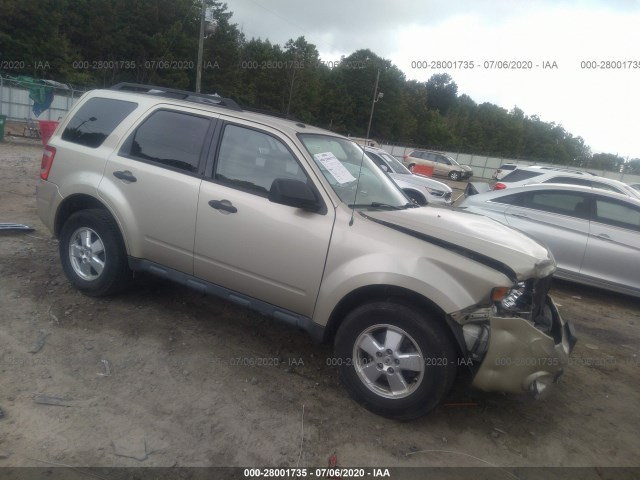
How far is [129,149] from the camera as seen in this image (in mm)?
4371

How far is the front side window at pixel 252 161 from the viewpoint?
3.79 m

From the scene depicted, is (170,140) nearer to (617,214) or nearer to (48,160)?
(48,160)

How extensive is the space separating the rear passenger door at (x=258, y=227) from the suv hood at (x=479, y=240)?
0.52m

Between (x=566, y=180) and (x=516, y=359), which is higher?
(x=566, y=180)

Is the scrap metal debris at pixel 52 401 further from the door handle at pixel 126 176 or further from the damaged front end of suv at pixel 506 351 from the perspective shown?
the damaged front end of suv at pixel 506 351

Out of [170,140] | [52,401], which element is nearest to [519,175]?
[170,140]

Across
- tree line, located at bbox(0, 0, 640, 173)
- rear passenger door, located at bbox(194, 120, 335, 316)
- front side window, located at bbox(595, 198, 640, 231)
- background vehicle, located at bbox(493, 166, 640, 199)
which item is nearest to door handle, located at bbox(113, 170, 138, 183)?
rear passenger door, located at bbox(194, 120, 335, 316)

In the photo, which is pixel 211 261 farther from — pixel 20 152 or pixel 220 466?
pixel 20 152

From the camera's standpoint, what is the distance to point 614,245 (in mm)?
6465

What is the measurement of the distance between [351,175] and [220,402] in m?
2.02

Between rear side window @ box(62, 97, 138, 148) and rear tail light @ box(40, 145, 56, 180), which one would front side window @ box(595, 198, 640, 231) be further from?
rear tail light @ box(40, 145, 56, 180)

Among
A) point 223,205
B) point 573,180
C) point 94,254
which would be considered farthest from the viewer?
point 573,180

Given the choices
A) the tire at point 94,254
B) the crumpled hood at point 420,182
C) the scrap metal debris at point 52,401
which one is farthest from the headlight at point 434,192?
the scrap metal debris at point 52,401

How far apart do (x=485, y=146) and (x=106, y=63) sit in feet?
149
